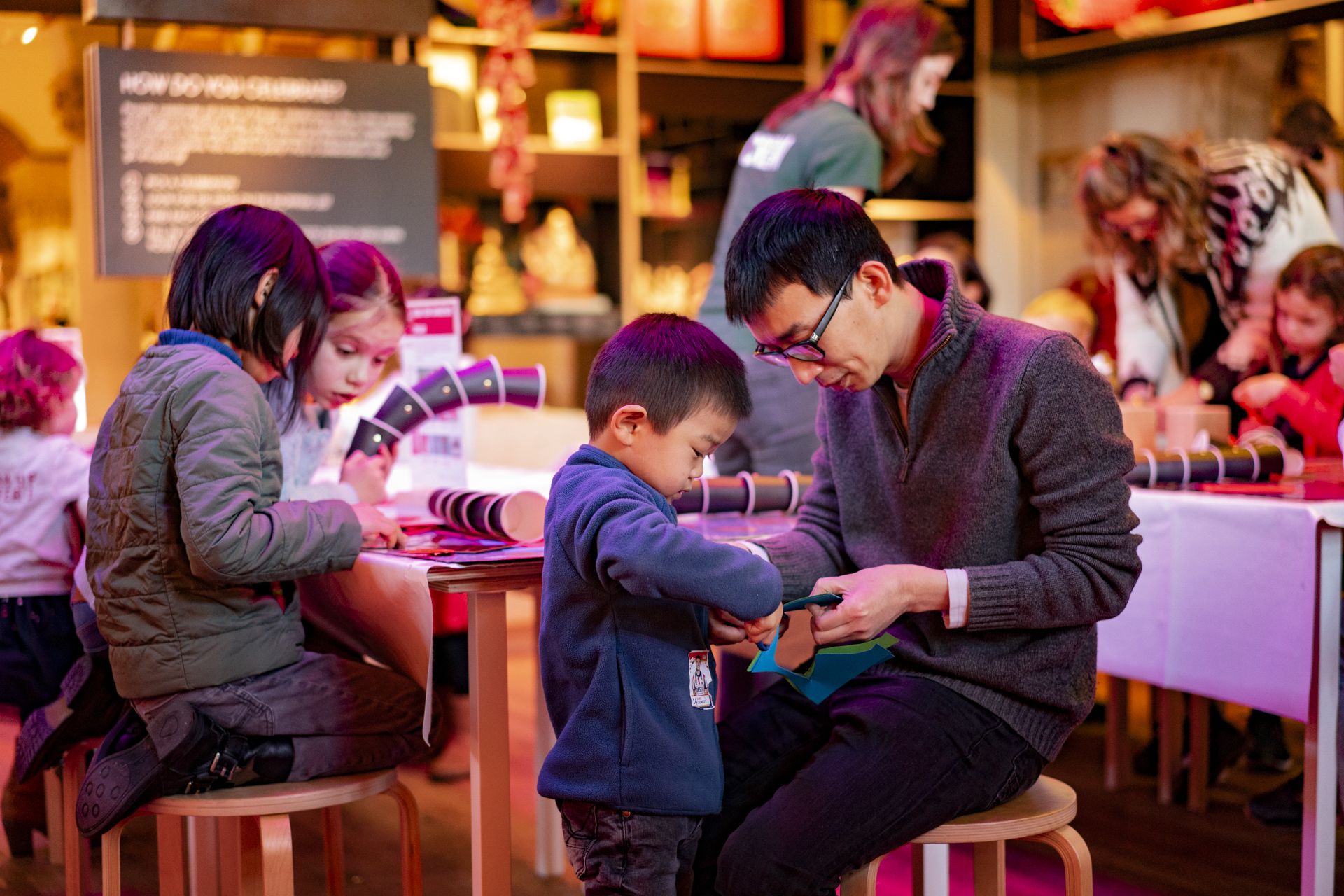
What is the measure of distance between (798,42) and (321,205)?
2.39 meters

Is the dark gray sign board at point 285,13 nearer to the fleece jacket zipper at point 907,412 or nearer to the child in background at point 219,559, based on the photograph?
the child in background at point 219,559

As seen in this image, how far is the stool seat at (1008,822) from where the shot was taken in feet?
4.27

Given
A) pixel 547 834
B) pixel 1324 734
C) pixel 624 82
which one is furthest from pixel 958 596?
pixel 624 82

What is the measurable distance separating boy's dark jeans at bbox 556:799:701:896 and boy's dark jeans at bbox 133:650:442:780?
0.41 meters

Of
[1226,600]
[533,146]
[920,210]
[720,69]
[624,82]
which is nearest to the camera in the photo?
[1226,600]

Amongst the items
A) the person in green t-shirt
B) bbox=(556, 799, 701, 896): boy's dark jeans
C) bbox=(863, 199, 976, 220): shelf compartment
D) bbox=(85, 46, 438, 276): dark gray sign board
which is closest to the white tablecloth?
the person in green t-shirt

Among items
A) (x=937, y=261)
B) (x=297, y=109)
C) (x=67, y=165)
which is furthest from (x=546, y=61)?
(x=937, y=261)

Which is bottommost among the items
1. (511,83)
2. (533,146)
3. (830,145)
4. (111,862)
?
(111,862)

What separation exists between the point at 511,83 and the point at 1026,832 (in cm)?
335

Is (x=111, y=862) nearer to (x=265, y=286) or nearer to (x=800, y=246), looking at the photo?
(x=265, y=286)

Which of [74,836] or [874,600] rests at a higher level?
[874,600]

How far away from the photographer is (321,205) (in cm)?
371

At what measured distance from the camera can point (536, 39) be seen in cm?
473

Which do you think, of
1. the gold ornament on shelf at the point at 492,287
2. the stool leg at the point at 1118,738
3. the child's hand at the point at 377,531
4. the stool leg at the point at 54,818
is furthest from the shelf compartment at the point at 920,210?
the child's hand at the point at 377,531
